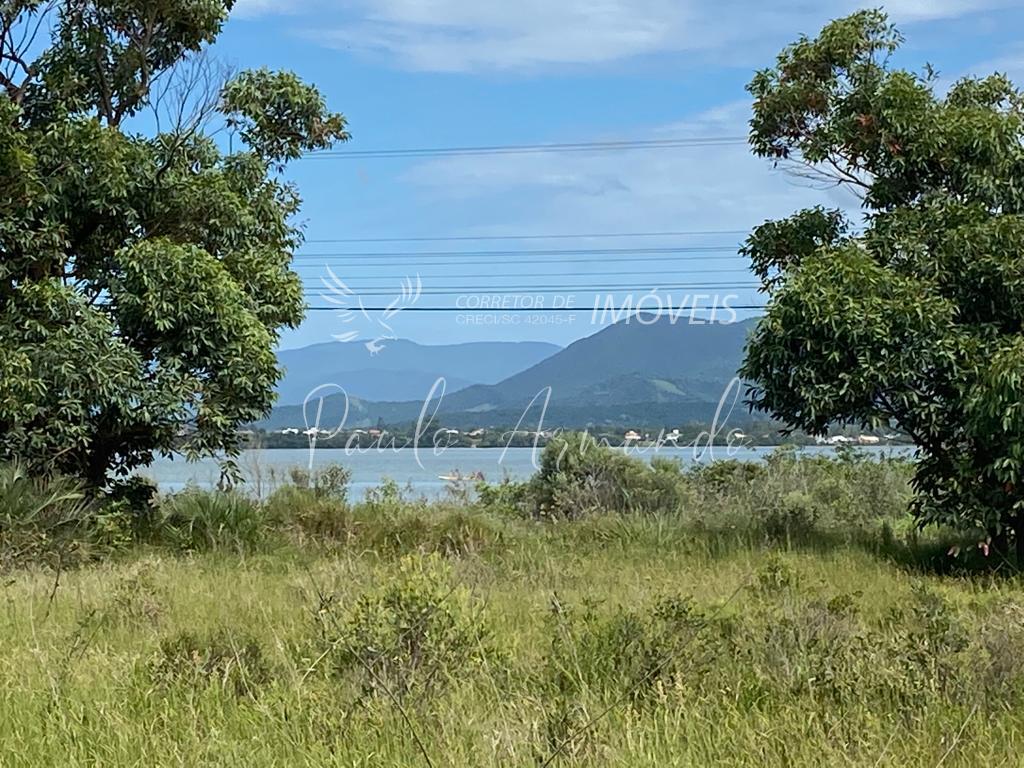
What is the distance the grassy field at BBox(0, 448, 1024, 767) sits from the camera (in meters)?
4.21

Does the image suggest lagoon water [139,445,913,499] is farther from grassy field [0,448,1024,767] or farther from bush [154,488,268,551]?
grassy field [0,448,1024,767]

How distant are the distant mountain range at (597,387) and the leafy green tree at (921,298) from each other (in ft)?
3.16

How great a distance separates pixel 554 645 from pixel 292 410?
1577 cm

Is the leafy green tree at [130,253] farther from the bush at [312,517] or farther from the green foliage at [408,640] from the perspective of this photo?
A: the green foliage at [408,640]

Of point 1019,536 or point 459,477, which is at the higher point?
point 1019,536

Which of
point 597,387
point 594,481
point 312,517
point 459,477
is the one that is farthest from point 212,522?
point 597,387

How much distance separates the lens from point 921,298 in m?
10.2

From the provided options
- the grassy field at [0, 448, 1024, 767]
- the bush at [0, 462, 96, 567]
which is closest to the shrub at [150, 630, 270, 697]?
the grassy field at [0, 448, 1024, 767]

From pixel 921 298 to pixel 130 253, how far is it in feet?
27.5

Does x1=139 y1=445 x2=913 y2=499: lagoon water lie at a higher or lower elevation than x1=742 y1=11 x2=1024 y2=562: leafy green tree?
lower

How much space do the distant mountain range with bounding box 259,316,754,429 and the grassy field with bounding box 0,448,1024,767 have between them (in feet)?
18.0

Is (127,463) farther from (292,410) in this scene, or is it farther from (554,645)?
(554,645)

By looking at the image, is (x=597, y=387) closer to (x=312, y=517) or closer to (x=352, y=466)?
(x=352, y=466)

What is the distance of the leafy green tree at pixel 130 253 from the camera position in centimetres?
1161
